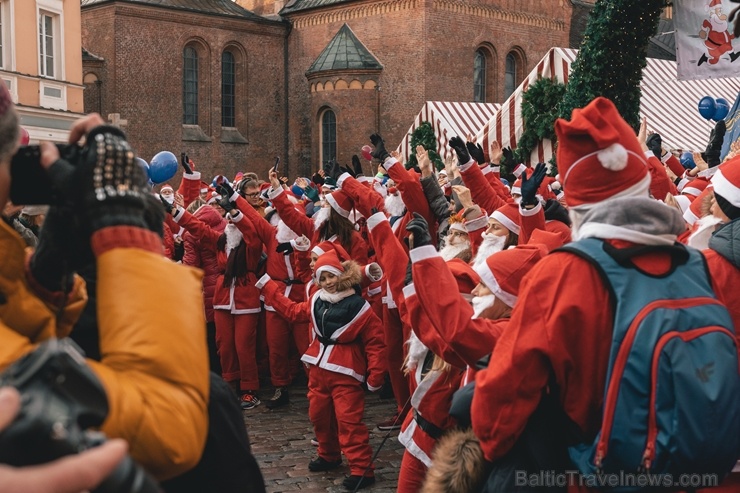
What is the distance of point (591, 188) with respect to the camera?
296 centimetres

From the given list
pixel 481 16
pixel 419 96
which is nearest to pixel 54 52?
pixel 419 96

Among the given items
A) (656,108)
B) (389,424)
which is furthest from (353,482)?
(656,108)

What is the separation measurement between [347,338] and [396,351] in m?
1.63

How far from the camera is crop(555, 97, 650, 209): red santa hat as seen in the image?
2.93m

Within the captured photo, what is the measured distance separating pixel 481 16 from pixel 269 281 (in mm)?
29301

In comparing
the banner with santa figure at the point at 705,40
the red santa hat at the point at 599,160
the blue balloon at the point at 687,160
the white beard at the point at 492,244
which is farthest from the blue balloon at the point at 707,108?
the red santa hat at the point at 599,160

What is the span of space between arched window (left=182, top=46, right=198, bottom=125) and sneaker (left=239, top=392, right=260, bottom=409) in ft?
87.1

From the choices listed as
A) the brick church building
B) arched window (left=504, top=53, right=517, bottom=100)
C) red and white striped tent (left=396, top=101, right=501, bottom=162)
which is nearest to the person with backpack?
red and white striped tent (left=396, top=101, right=501, bottom=162)

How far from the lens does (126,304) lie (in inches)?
63.2

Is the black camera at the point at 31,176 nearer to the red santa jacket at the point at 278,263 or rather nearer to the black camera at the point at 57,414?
the black camera at the point at 57,414

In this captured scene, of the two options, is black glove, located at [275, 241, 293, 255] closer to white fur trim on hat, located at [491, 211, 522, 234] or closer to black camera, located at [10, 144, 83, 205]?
white fur trim on hat, located at [491, 211, 522, 234]

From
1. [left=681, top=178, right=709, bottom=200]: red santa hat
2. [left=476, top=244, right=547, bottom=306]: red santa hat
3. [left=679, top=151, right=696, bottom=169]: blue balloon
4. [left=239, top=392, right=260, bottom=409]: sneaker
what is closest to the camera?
[left=476, top=244, right=547, bottom=306]: red santa hat

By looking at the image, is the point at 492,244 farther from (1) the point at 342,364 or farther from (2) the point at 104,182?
(2) the point at 104,182

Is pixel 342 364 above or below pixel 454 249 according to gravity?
below
